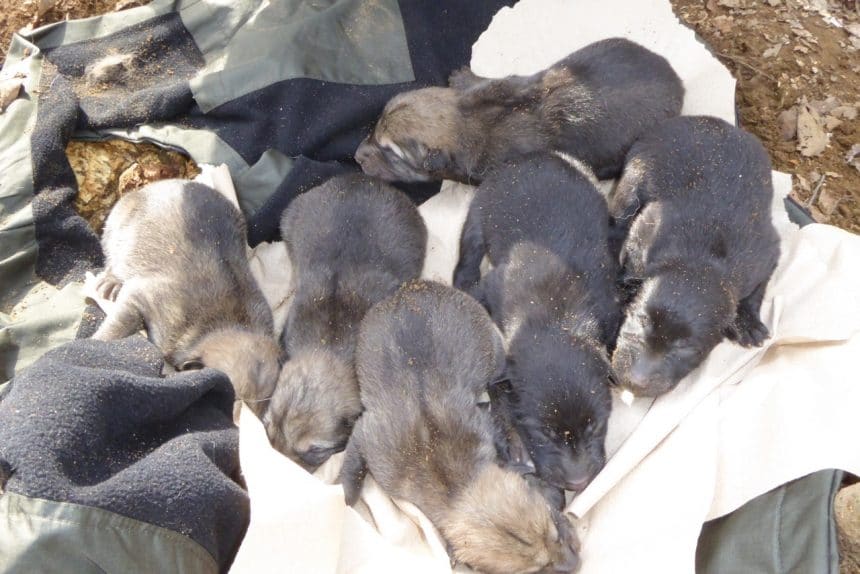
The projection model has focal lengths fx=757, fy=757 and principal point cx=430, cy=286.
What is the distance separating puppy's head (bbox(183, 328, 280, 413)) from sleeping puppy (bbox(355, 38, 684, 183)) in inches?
55.8

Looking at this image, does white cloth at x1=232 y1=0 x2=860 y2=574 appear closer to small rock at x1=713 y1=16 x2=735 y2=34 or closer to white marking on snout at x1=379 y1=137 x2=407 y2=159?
white marking on snout at x1=379 y1=137 x2=407 y2=159

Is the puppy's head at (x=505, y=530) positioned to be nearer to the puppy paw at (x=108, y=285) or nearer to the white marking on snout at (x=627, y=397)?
the white marking on snout at (x=627, y=397)

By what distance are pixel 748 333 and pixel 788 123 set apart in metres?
1.83

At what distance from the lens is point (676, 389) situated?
13.0ft

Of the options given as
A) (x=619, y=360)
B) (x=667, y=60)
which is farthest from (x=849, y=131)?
(x=619, y=360)

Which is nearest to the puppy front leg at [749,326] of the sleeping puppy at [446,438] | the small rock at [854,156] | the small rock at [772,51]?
the sleeping puppy at [446,438]

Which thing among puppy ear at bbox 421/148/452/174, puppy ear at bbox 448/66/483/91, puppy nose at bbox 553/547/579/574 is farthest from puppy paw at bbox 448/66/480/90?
puppy nose at bbox 553/547/579/574

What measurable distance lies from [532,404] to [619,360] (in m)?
0.56

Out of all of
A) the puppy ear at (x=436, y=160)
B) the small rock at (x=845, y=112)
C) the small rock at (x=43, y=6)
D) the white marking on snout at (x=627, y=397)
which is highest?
the small rock at (x=43, y=6)

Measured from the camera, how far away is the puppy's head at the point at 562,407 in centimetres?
353

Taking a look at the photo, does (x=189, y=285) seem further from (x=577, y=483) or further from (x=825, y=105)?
(x=825, y=105)

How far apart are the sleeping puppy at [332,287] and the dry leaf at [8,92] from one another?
6.00 ft

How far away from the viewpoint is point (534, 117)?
15.2ft

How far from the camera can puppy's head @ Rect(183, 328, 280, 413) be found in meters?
3.78
